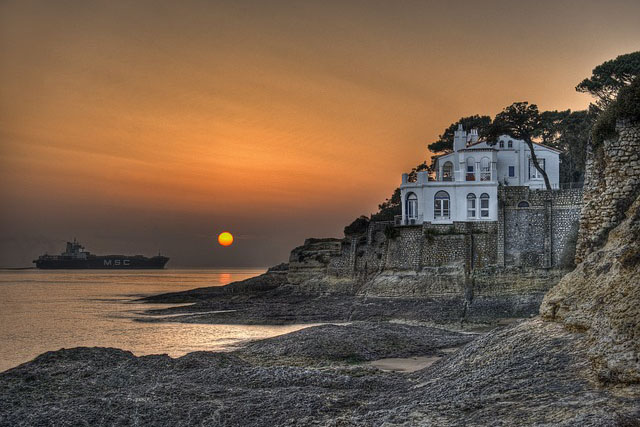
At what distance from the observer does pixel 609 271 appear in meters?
10.7

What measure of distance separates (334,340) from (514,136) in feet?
128

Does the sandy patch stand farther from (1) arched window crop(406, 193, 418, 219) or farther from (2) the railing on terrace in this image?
(1) arched window crop(406, 193, 418, 219)

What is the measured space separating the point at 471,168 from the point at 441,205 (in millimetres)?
5983

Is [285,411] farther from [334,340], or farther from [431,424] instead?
[334,340]

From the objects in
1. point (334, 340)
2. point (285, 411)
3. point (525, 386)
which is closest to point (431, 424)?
point (525, 386)

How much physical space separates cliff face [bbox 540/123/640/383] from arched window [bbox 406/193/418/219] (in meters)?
42.7

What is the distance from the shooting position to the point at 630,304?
9.43m

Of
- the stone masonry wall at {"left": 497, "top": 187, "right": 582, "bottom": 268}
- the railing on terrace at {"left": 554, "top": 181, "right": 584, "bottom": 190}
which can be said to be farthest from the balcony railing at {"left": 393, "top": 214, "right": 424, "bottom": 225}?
the railing on terrace at {"left": 554, "top": 181, "right": 584, "bottom": 190}

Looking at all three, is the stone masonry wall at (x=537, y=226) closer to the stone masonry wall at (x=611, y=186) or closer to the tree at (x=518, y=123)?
the tree at (x=518, y=123)

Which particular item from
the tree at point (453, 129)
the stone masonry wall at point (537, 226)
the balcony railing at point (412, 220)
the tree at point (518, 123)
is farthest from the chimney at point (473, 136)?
the stone masonry wall at point (537, 226)

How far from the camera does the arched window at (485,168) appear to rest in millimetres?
58062

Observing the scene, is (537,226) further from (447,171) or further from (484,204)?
(447,171)

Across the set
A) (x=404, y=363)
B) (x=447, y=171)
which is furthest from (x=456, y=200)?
(x=404, y=363)

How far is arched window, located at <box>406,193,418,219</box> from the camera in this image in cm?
5675
